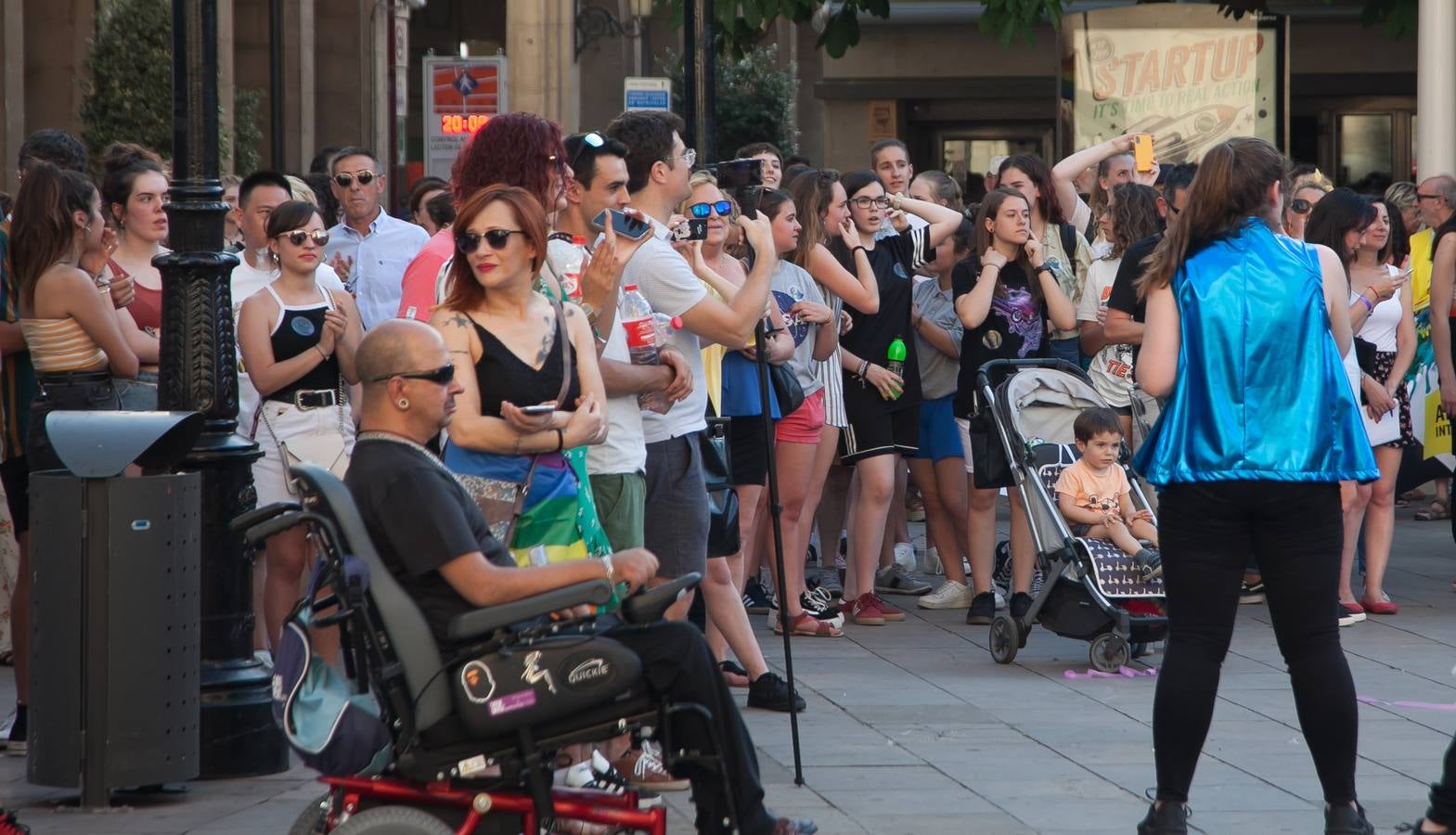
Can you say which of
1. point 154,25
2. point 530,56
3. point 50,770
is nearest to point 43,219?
point 50,770

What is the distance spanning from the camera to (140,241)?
25.1ft

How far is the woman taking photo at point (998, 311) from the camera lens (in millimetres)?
9500

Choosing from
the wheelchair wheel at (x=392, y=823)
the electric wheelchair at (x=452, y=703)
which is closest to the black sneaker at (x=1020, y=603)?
the electric wheelchair at (x=452, y=703)

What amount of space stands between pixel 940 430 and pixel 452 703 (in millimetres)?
5697

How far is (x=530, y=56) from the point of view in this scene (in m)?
27.7

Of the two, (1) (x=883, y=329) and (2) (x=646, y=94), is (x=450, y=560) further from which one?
(2) (x=646, y=94)

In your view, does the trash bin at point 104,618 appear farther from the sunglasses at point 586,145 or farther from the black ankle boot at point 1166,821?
the black ankle boot at point 1166,821

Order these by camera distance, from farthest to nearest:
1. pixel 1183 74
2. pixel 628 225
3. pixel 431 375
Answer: pixel 1183 74, pixel 628 225, pixel 431 375

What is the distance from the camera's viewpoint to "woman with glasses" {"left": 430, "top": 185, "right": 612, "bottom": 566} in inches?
206

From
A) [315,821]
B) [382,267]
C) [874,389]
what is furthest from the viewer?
[382,267]

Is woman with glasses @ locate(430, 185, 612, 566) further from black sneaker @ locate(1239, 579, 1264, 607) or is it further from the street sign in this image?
the street sign

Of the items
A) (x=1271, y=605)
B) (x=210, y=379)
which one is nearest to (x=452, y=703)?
(x=210, y=379)

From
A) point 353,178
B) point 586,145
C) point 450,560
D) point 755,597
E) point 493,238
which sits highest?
point 353,178

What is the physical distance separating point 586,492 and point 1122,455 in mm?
4450
